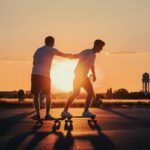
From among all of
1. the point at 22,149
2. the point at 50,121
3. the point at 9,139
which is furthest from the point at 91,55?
the point at 22,149

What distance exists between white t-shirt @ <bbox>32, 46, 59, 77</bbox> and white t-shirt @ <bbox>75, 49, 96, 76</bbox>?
2.64 feet

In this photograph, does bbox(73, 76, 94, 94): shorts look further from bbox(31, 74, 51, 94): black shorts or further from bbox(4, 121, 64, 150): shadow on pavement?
bbox(4, 121, 64, 150): shadow on pavement

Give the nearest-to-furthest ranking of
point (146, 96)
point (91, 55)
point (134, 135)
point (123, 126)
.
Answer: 1. point (134, 135)
2. point (123, 126)
3. point (91, 55)
4. point (146, 96)

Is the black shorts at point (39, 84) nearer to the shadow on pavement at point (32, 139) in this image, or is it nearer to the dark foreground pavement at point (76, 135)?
the dark foreground pavement at point (76, 135)

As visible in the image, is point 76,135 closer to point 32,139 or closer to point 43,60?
point 32,139

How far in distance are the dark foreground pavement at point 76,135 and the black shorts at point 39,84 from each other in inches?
33.1

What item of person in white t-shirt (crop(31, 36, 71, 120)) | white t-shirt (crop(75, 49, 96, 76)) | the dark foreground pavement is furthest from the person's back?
the dark foreground pavement

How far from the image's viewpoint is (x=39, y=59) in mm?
17047

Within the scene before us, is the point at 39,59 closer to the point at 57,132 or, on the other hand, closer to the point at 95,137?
the point at 57,132

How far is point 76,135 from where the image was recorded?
13.4 meters

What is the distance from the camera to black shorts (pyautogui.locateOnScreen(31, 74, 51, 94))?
16955 mm

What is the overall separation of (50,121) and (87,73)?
1602 millimetres

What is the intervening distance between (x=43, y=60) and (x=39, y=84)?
62cm

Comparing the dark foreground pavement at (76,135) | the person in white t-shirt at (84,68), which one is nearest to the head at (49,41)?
the person in white t-shirt at (84,68)
